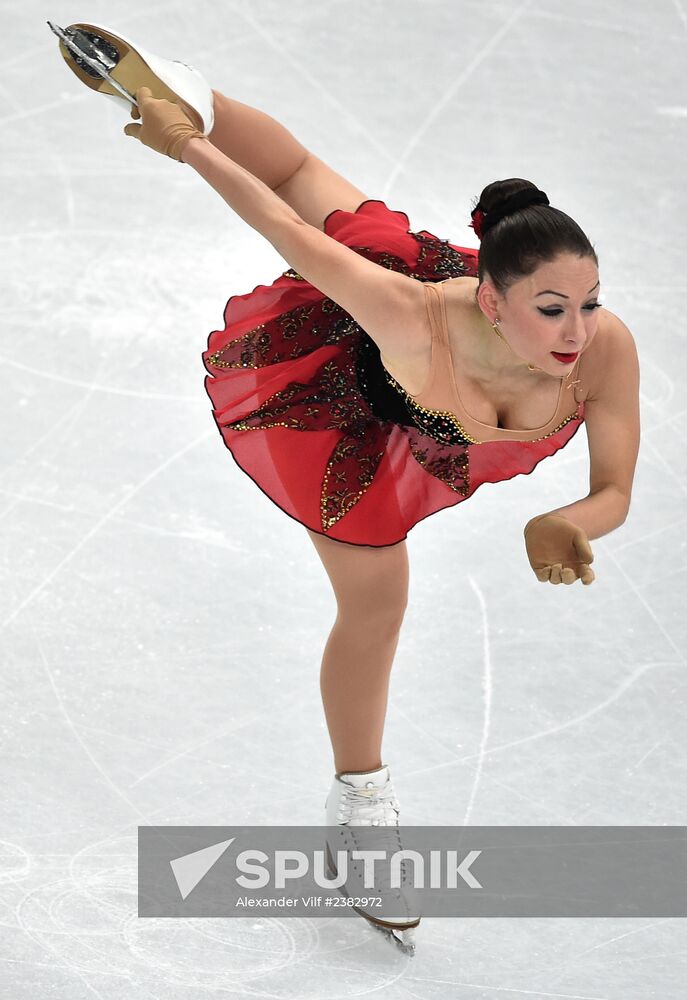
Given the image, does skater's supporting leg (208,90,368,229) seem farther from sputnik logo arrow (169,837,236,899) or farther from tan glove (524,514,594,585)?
sputnik logo arrow (169,837,236,899)

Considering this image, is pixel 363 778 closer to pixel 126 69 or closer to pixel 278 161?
pixel 278 161

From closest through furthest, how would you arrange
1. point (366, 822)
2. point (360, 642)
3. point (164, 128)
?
point (164, 128), point (360, 642), point (366, 822)

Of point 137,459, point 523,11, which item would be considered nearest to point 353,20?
point 523,11

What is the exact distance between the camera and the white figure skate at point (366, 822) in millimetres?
2350

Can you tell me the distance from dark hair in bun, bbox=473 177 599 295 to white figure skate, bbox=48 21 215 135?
0.59 m

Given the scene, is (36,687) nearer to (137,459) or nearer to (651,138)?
(137,459)

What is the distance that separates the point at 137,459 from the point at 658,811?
1.41 metres

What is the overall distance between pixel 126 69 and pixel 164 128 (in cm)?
28

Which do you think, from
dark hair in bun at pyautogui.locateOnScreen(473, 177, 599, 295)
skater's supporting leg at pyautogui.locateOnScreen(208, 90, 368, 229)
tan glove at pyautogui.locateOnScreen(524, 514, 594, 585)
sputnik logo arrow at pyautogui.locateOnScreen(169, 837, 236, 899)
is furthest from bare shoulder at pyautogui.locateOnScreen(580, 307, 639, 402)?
sputnik logo arrow at pyautogui.locateOnScreen(169, 837, 236, 899)

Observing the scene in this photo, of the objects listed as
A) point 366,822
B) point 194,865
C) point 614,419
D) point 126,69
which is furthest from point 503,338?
point 194,865

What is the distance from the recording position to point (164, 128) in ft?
6.63

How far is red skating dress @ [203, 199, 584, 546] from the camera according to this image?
7.16 feet

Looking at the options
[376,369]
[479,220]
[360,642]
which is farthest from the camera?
[360,642]

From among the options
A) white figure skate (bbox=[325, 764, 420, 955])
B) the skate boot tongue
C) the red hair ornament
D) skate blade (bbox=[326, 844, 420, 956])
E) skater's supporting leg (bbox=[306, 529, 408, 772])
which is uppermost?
the red hair ornament
